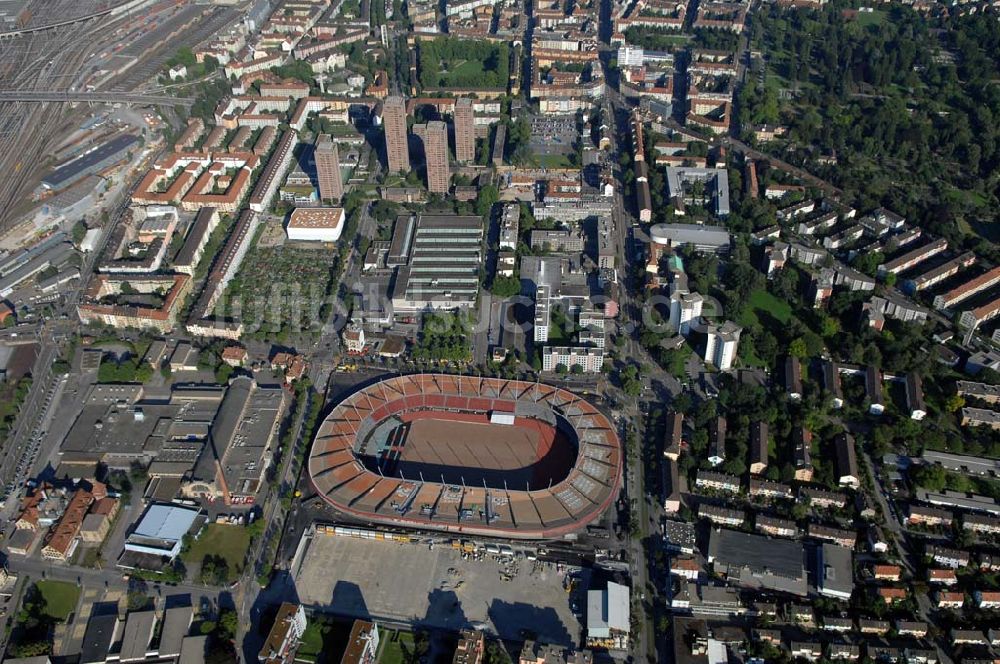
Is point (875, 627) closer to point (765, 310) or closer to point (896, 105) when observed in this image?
point (765, 310)

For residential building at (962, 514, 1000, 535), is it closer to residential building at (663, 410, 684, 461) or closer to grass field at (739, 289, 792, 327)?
residential building at (663, 410, 684, 461)

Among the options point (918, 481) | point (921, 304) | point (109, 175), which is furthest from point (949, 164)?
point (109, 175)

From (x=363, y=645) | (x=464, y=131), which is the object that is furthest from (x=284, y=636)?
(x=464, y=131)

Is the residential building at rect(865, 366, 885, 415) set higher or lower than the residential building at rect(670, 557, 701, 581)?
higher

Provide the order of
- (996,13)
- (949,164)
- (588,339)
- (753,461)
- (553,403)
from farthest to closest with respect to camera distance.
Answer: (996,13)
(949,164)
(588,339)
(553,403)
(753,461)

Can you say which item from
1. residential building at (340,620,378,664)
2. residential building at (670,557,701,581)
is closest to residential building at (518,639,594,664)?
residential building at (340,620,378,664)

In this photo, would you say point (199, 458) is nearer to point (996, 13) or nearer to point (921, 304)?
point (921, 304)
